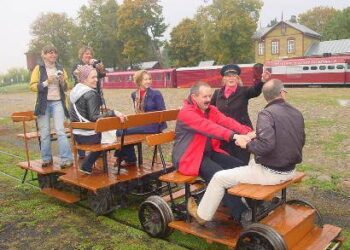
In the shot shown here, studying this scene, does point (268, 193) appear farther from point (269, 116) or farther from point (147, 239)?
point (147, 239)

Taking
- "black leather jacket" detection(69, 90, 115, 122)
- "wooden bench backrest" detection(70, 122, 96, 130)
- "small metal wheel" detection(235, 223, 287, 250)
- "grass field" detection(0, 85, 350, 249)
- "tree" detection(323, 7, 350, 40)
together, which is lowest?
"grass field" detection(0, 85, 350, 249)

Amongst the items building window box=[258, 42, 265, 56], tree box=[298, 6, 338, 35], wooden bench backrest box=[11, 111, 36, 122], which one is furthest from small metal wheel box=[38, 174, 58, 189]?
tree box=[298, 6, 338, 35]

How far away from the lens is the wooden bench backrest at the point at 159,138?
4.95 metres

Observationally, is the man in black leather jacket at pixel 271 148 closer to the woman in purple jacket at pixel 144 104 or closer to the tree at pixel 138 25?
the woman in purple jacket at pixel 144 104

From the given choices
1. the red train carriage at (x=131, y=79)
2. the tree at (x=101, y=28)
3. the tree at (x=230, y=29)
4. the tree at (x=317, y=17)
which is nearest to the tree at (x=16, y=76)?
the tree at (x=101, y=28)

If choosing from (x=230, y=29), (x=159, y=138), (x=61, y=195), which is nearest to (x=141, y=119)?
Result: (x=159, y=138)

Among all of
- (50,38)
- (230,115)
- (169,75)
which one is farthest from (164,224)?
(50,38)

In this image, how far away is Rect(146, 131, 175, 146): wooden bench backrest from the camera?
4.95m

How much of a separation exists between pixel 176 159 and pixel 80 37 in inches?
2632

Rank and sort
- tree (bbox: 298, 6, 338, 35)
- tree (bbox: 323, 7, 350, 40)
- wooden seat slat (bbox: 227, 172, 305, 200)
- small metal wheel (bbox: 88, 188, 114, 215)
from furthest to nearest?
tree (bbox: 298, 6, 338, 35) → tree (bbox: 323, 7, 350, 40) → small metal wheel (bbox: 88, 188, 114, 215) → wooden seat slat (bbox: 227, 172, 305, 200)

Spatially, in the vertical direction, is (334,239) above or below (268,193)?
below

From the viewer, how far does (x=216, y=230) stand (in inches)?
177

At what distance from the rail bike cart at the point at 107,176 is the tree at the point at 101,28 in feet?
204

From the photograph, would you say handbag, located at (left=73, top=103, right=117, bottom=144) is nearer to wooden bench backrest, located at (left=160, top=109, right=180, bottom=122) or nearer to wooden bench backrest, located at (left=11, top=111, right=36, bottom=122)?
wooden bench backrest, located at (left=160, top=109, right=180, bottom=122)
